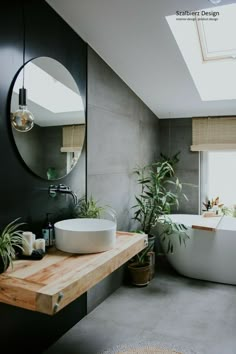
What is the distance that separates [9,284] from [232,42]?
303 centimetres

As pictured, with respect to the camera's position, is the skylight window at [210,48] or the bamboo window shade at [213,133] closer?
the skylight window at [210,48]

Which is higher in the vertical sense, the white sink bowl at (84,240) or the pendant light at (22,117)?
the pendant light at (22,117)

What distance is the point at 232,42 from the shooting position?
10.6 ft

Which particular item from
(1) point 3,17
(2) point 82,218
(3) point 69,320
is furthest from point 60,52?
(3) point 69,320

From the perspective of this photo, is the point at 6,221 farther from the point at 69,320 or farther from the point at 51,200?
the point at 69,320

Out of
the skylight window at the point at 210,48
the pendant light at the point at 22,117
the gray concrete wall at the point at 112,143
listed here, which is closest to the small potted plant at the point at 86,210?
the gray concrete wall at the point at 112,143

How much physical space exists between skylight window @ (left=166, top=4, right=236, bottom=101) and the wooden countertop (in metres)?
1.86

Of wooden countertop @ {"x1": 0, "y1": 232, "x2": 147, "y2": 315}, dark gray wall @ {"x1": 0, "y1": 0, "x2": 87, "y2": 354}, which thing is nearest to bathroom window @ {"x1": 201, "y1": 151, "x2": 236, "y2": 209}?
dark gray wall @ {"x1": 0, "y1": 0, "x2": 87, "y2": 354}

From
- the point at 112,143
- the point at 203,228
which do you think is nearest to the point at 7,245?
the point at 112,143

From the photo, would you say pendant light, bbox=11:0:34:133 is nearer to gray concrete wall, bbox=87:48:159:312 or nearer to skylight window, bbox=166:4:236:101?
gray concrete wall, bbox=87:48:159:312

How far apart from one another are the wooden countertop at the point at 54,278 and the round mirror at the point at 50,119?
658mm

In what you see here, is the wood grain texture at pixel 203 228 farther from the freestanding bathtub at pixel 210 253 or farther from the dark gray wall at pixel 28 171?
the dark gray wall at pixel 28 171

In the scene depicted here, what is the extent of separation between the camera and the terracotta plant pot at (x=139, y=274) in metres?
3.48

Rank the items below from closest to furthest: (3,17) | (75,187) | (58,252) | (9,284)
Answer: (9,284), (3,17), (58,252), (75,187)
